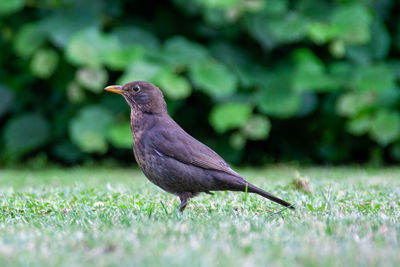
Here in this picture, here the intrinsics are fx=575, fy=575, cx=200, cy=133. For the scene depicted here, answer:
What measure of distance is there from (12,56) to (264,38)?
444cm

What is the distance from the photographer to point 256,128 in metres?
8.83

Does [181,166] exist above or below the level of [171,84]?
below

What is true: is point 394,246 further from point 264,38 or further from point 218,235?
point 264,38

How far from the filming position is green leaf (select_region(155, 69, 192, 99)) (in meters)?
8.28

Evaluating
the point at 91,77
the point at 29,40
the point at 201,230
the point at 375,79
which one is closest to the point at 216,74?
the point at 91,77

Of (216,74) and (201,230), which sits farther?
(216,74)

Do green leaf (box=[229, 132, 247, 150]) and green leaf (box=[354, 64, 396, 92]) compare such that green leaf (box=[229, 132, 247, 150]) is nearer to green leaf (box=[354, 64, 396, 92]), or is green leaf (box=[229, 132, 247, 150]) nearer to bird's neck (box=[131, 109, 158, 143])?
green leaf (box=[354, 64, 396, 92])

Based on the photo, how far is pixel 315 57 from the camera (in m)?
9.12

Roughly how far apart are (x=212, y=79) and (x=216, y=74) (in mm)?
114

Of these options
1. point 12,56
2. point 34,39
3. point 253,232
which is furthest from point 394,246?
point 12,56

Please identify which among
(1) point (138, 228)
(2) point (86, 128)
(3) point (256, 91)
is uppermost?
(3) point (256, 91)

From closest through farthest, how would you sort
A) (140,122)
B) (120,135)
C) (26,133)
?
(140,122), (120,135), (26,133)

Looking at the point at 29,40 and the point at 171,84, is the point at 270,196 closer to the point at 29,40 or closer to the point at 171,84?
the point at 171,84

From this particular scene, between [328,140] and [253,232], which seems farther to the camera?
[328,140]
